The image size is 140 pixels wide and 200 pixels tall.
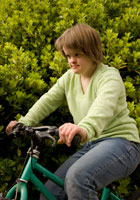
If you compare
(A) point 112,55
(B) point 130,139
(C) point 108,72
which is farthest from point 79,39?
(A) point 112,55

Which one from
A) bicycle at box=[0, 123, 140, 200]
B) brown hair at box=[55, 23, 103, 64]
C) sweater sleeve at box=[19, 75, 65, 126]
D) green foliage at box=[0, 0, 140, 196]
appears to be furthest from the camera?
green foliage at box=[0, 0, 140, 196]

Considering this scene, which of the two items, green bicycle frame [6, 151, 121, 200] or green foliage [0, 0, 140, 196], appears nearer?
green bicycle frame [6, 151, 121, 200]

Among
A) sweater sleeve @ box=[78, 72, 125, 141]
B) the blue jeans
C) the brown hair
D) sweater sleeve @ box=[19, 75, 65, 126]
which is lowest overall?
the blue jeans

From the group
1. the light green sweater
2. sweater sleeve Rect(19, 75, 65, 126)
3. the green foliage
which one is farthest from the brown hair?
the green foliage

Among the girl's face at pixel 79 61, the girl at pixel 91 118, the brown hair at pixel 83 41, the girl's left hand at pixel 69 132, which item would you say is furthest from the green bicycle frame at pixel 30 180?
the brown hair at pixel 83 41

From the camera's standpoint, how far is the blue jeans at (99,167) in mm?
2207

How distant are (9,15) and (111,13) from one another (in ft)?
5.55

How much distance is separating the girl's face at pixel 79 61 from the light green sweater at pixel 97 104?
0.28 feet

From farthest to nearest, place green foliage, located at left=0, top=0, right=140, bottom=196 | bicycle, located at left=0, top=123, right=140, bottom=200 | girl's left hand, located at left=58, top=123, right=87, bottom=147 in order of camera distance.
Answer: green foliage, located at left=0, top=0, right=140, bottom=196 < bicycle, located at left=0, top=123, right=140, bottom=200 < girl's left hand, located at left=58, top=123, right=87, bottom=147

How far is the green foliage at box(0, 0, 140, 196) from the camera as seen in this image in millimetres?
3156

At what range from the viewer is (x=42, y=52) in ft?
12.5

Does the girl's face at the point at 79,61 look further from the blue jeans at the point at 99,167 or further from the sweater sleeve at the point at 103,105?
the blue jeans at the point at 99,167

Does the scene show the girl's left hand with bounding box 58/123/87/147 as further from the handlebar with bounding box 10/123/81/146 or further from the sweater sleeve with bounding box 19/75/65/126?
the sweater sleeve with bounding box 19/75/65/126

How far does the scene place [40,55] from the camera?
3.91 metres
